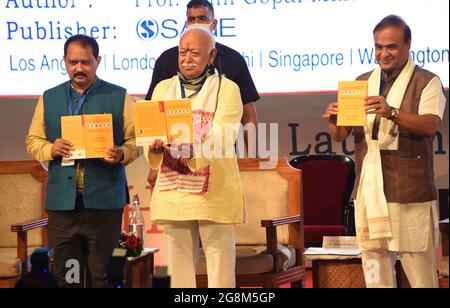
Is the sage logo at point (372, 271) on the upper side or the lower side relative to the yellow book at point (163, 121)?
lower

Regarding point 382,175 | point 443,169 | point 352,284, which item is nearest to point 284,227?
point 352,284

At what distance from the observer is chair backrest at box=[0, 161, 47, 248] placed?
6121mm

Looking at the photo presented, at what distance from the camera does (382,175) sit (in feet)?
15.2

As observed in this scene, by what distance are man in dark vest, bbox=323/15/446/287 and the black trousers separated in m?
1.30

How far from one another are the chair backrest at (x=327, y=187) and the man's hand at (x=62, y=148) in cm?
277

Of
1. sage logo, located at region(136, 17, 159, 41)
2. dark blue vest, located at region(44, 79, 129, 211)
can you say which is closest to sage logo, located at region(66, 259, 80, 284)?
dark blue vest, located at region(44, 79, 129, 211)

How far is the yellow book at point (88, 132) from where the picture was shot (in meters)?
4.85

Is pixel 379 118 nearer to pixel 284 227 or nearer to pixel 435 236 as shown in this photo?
pixel 435 236

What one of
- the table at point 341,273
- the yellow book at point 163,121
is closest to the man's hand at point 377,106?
the yellow book at point 163,121

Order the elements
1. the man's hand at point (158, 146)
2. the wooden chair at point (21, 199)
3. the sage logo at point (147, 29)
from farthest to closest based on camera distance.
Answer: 1. the sage logo at point (147, 29)
2. the wooden chair at point (21, 199)
3. the man's hand at point (158, 146)

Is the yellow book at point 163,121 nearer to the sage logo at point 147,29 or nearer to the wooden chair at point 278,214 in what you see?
the wooden chair at point 278,214

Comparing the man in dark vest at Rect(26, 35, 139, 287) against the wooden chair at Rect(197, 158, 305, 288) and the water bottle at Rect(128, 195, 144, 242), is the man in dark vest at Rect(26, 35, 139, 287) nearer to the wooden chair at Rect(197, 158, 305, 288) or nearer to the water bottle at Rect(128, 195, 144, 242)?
the water bottle at Rect(128, 195, 144, 242)

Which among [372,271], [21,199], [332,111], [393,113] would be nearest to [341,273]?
[372,271]

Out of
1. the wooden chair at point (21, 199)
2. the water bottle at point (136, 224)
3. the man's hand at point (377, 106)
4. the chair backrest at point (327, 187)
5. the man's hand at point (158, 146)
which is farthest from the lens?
the chair backrest at point (327, 187)
